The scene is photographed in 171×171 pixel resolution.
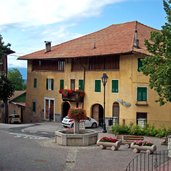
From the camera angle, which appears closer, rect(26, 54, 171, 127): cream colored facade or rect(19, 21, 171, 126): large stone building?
rect(26, 54, 171, 127): cream colored facade

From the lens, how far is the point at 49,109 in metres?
47.8

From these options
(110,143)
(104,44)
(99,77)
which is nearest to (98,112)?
(99,77)

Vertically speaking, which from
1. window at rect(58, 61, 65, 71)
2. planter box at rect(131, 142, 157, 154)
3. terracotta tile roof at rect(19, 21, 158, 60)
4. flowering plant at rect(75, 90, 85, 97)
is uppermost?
terracotta tile roof at rect(19, 21, 158, 60)

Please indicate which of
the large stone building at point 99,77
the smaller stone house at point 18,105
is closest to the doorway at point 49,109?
the large stone building at point 99,77

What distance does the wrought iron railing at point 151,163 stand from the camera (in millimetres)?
18688

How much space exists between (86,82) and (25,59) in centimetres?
1092

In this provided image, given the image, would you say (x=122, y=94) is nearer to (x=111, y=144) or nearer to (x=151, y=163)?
(x=111, y=144)

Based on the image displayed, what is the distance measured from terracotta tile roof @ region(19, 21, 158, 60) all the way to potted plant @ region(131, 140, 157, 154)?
48.4 ft

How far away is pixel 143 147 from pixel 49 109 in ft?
83.8

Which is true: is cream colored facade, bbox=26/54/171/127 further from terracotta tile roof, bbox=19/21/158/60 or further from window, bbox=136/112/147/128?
terracotta tile roof, bbox=19/21/158/60

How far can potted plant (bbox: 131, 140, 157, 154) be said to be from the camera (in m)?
23.1

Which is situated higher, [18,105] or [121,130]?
[18,105]

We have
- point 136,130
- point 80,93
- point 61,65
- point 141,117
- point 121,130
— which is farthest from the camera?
point 61,65

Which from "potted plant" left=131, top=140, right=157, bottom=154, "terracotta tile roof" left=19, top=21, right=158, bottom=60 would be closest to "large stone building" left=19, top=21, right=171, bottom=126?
"terracotta tile roof" left=19, top=21, right=158, bottom=60
